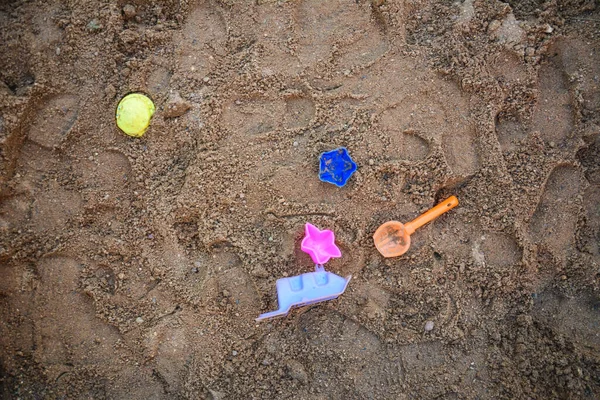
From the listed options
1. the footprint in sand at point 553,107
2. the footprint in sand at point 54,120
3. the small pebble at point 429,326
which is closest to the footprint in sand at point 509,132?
the footprint in sand at point 553,107

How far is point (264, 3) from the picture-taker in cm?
192

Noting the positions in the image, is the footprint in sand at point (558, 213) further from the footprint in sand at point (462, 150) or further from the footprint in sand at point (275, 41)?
the footprint in sand at point (275, 41)

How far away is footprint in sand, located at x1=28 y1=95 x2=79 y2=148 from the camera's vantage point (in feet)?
6.04

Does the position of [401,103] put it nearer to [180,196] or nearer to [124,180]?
[180,196]

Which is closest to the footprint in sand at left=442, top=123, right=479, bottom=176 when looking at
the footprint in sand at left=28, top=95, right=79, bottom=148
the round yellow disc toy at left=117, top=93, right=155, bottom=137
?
the round yellow disc toy at left=117, top=93, right=155, bottom=137

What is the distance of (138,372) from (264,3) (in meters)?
1.43

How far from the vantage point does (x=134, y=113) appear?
5.99ft

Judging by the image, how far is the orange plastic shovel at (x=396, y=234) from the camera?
6.16ft

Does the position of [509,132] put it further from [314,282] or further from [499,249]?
[314,282]

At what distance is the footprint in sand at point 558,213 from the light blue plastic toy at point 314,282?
0.76 meters

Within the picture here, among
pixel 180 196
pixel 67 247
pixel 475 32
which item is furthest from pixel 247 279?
pixel 475 32

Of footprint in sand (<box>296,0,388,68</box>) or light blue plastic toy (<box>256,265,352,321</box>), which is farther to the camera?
footprint in sand (<box>296,0,388,68</box>)

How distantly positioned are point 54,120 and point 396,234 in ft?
4.27

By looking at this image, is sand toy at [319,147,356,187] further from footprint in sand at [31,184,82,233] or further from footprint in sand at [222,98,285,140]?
footprint in sand at [31,184,82,233]
